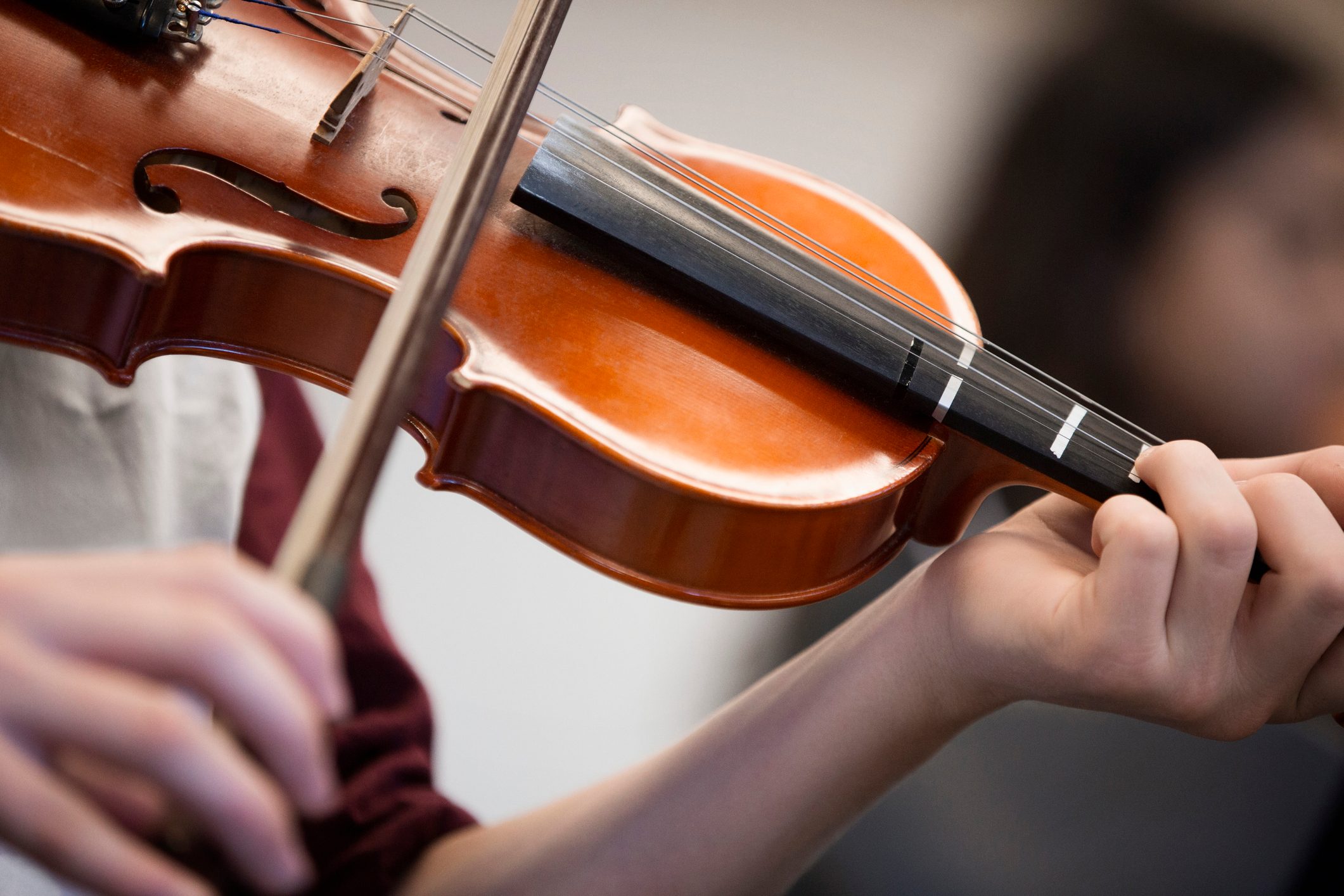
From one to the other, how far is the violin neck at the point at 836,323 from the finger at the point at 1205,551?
0.20 ft

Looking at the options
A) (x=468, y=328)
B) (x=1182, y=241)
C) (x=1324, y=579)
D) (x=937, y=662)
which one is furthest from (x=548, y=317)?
(x=1182, y=241)

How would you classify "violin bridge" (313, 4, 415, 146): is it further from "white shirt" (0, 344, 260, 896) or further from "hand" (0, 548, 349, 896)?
"hand" (0, 548, 349, 896)

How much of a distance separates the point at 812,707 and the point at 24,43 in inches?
20.9

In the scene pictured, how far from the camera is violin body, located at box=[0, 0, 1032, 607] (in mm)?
448

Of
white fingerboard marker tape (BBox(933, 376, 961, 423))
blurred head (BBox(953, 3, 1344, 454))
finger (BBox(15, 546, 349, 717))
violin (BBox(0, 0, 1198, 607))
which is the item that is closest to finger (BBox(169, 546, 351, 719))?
finger (BBox(15, 546, 349, 717))

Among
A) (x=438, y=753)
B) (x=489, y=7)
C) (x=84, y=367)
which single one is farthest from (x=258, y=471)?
(x=489, y=7)

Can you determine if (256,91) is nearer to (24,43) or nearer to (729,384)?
(24,43)

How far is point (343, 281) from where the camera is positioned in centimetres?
48

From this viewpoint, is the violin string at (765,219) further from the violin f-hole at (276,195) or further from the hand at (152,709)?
the hand at (152,709)

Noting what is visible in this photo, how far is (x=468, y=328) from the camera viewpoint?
47 centimetres

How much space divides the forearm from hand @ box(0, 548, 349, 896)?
1.19 ft

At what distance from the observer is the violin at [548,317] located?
1.48ft

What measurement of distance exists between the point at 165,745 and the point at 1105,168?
4.81 ft

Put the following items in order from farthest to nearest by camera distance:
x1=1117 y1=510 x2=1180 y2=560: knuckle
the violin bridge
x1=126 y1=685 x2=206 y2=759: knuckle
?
the violin bridge, x1=1117 y1=510 x2=1180 y2=560: knuckle, x1=126 y1=685 x2=206 y2=759: knuckle
